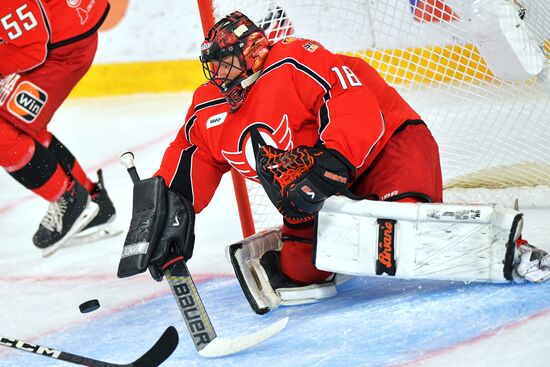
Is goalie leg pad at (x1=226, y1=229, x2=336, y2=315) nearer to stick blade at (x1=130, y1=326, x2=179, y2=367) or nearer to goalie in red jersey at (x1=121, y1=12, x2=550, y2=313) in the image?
goalie in red jersey at (x1=121, y1=12, x2=550, y2=313)

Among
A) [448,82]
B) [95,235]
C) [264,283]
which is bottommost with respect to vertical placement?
[95,235]

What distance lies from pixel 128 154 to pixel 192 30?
3.36 metres

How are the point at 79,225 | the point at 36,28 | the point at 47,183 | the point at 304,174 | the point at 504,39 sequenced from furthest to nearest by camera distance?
the point at 79,225 → the point at 47,183 → the point at 36,28 → the point at 504,39 → the point at 304,174

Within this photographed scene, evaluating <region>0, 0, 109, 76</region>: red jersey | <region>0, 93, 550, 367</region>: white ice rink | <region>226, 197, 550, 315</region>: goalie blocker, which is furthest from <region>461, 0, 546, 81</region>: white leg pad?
<region>0, 0, 109, 76</region>: red jersey

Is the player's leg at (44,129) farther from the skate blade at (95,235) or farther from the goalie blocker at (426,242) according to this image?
the goalie blocker at (426,242)

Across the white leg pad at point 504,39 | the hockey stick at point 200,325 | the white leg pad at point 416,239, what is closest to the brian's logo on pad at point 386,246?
the white leg pad at point 416,239

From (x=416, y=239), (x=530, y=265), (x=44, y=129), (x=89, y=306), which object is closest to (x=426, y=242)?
(x=416, y=239)

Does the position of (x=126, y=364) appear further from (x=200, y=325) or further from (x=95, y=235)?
(x=95, y=235)

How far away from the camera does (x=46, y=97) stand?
3.17 meters

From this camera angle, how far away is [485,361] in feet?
5.48

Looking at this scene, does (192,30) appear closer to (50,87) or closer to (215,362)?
(50,87)

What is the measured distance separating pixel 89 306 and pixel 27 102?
3.12ft

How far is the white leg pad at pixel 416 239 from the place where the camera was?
1958mm

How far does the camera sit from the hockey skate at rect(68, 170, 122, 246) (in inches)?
132
